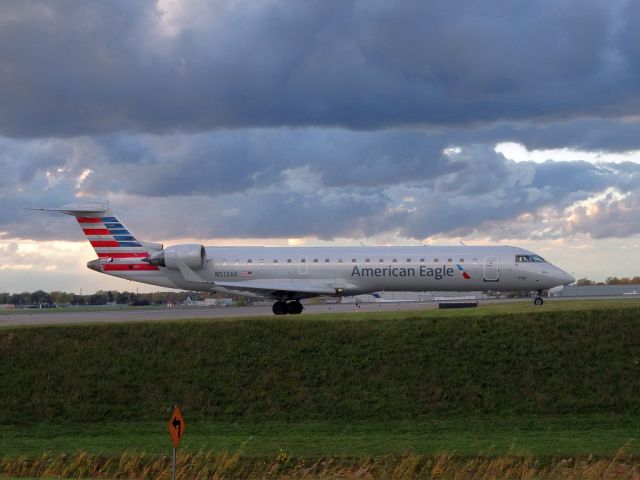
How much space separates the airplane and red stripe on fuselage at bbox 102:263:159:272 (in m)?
0.63

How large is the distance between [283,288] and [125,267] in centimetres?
963

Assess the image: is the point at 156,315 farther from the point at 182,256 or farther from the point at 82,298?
the point at 82,298

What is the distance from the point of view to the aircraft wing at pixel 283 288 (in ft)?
143

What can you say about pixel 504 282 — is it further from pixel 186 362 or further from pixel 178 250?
pixel 186 362

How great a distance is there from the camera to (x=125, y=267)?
47.4 m

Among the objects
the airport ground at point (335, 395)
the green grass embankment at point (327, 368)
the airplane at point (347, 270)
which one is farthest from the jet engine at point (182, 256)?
the green grass embankment at point (327, 368)

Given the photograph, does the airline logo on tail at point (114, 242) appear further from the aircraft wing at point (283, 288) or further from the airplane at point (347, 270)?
the aircraft wing at point (283, 288)

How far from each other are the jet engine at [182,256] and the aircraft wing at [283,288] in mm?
1647

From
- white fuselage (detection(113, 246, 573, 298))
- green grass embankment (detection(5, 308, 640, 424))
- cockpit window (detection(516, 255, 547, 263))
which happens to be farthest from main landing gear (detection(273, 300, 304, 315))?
green grass embankment (detection(5, 308, 640, 424))

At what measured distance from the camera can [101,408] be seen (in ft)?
85.3

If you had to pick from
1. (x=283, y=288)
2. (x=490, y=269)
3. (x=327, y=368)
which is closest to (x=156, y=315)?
(x=283, y=288)

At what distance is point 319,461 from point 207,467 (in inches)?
102

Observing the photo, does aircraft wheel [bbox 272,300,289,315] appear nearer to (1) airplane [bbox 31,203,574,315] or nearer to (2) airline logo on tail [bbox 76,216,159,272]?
(1) airplane [bbox 31,203,574,315]

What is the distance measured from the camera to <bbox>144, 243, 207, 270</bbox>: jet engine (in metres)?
45.3
